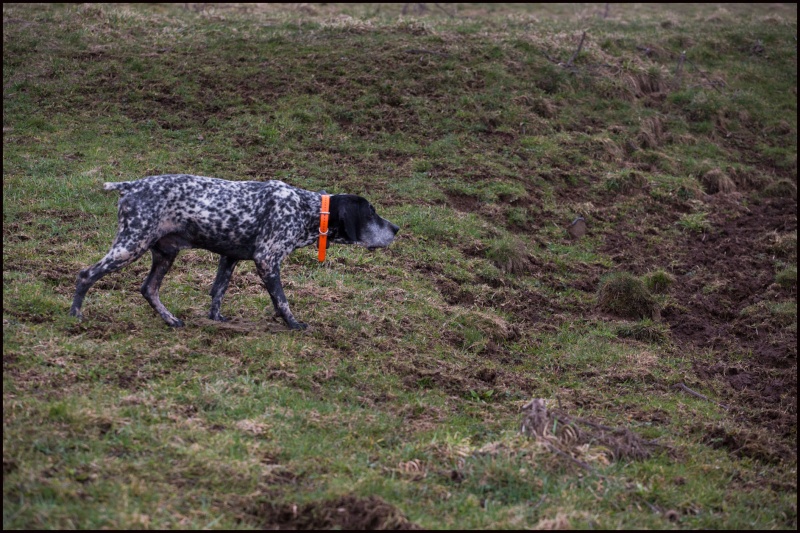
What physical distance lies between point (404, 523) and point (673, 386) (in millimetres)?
4487

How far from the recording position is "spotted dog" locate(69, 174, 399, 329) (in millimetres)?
7914

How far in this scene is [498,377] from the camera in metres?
8.37

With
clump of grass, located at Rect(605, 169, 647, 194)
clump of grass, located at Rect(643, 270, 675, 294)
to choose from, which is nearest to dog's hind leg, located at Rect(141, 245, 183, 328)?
clump of grass, located at Rect(643, 270, 675, 294)

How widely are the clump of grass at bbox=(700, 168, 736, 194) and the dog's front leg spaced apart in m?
10.2

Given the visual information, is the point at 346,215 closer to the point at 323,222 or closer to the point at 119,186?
the point at 323,222

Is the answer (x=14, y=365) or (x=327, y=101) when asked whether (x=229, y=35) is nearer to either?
(x=327, y=101)

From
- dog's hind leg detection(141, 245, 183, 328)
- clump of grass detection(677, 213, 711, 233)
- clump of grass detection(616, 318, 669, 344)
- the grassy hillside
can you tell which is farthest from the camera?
clump of grass detection(677, 213, 711, 233)

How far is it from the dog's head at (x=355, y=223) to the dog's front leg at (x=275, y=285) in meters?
0.76

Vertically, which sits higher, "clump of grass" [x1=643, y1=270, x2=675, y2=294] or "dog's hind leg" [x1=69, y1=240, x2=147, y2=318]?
"dog's hind leg" [x1=69, y1=240, x2=147, y2=318]

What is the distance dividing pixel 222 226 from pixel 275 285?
0.84m

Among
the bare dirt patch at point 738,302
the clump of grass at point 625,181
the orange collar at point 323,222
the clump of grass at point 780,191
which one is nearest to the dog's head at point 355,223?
the orange collar at point 323,222

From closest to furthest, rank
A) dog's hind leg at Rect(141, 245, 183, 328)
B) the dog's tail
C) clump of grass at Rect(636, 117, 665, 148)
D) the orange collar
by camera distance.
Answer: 1. the dog's tail
2. dog's hind leg at Rect(141, 245, 183, 328)
3. the orange collar
4. clump of grass at Rect(636, 117, 665, 148)

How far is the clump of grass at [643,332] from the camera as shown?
10.1m

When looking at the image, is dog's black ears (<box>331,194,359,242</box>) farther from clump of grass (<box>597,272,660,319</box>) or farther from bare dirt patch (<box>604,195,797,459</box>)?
bare dirt patch (<box>604,195,797,459</box>)
